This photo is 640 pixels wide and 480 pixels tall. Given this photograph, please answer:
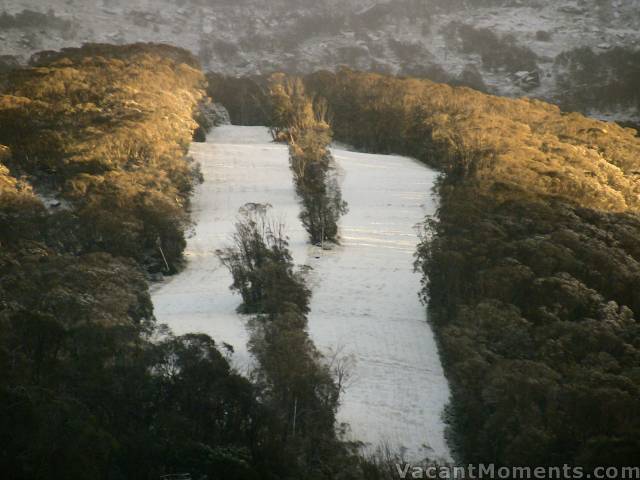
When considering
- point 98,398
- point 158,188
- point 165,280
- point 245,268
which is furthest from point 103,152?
point 98,398

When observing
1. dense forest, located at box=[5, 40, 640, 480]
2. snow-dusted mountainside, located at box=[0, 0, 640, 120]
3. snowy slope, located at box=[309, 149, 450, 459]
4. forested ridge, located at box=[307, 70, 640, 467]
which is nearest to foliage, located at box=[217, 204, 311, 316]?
dense forest, located at box=[5, 40, 640, 480]

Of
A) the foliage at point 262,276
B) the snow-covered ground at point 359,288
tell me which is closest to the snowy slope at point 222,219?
the snow-covered ground at point 359,288

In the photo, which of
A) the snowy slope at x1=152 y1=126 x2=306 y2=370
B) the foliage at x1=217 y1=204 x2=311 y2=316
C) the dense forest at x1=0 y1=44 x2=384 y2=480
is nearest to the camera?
the dense forest at x1=0 y1=44 x2=384 y2=480

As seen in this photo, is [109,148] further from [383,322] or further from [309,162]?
[383,322]

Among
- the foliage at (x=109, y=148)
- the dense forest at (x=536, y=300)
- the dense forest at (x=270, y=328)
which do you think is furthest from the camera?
the foliage at (x=109, y=148)

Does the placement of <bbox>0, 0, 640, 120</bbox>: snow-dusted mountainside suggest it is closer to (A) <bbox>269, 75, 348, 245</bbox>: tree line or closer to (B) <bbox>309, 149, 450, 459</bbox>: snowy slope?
(A) <bbox>269, 75, 348, 245</bbox>: tree line

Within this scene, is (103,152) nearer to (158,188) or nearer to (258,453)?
(158,188)

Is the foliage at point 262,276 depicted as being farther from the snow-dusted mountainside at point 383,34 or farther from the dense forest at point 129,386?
the snow-dusted mountainside at point 383,34

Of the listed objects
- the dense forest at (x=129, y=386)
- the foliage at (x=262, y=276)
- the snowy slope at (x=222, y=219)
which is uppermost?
the dense forest at (x=129, y=386)
